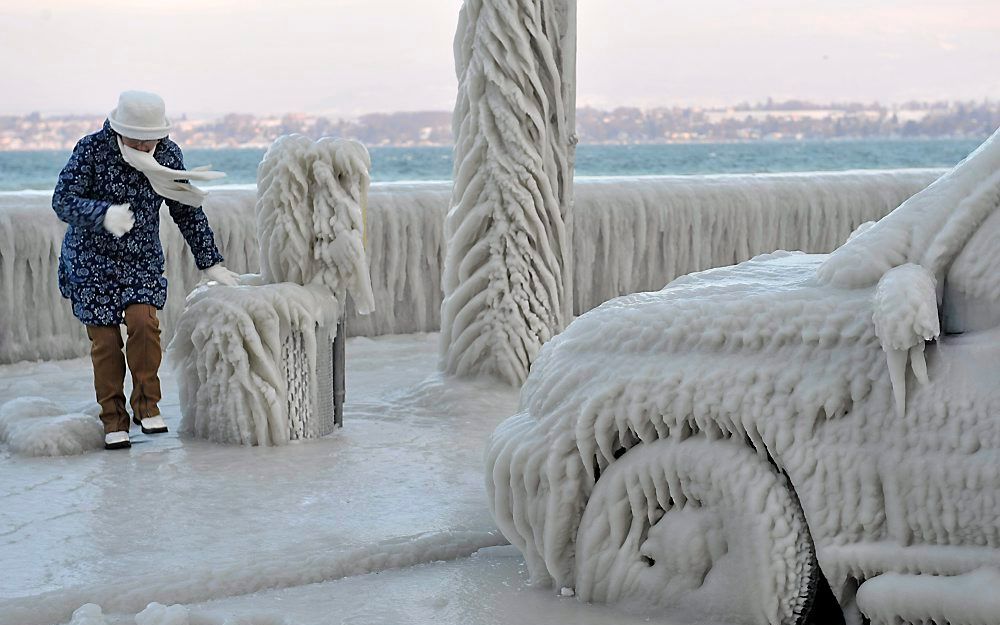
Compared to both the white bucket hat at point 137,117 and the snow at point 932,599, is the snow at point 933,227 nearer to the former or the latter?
the snow at point 932,599

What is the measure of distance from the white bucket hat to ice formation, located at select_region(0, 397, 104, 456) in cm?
94

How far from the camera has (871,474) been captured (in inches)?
80.0

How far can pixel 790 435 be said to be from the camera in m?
2.10

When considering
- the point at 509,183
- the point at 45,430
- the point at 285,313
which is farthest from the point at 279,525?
the point at 509,183

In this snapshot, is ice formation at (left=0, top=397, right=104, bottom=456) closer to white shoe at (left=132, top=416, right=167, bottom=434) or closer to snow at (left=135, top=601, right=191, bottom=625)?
white shoe at (left=132, top=416, right=167, bottom=434)

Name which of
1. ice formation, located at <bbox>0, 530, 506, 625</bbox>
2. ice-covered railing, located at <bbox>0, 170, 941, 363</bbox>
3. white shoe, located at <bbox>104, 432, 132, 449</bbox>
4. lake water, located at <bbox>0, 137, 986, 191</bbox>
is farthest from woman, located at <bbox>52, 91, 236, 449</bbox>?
lake water, located at <bbox>0, 137, 986, 191</bbox>

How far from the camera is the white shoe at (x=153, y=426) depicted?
3.87m

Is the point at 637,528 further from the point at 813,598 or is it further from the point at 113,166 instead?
the point at 113,166

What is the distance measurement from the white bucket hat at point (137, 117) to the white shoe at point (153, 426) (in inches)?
37.3

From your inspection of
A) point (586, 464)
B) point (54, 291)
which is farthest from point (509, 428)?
point (54, 291)

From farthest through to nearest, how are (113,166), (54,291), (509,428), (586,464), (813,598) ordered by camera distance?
(54,291)
(113,166)
(509,428)
(586,464)
(813,598)

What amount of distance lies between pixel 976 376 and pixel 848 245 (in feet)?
1.29

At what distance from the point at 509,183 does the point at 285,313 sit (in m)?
1.05

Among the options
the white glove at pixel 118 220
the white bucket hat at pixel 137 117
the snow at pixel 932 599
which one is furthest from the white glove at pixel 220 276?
the snow at pixel 932 599
